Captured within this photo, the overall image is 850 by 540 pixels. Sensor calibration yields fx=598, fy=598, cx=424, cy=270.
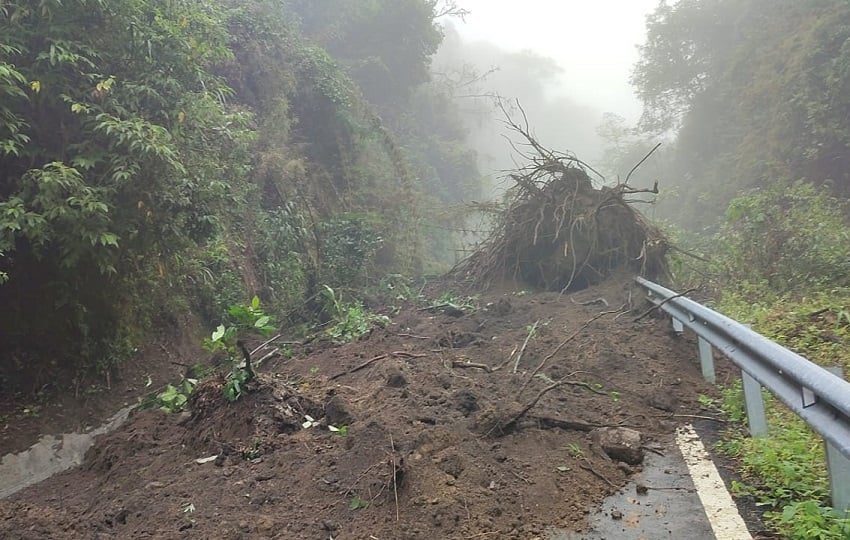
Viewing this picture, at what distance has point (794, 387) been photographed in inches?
116

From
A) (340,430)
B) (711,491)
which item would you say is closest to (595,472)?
(711,491)

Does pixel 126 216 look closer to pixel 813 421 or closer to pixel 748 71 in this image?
pixel 813 421

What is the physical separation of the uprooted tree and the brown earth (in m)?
4.00

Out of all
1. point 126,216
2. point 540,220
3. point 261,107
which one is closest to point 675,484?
point 126,216

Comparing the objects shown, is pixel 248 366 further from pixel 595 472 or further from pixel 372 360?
pixel 595 472

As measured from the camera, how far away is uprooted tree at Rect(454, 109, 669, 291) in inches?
406

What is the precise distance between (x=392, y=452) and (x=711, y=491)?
175 centimetres

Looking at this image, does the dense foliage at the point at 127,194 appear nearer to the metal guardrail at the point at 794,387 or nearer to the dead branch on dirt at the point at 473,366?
the dead branch on dirt at the point at 473,366

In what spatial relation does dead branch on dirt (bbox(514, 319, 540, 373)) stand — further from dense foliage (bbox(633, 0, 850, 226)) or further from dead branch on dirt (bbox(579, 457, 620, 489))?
dense foliage (bbox(633, 0, 850, 226))

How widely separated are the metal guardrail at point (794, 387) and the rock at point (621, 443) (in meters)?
0.69

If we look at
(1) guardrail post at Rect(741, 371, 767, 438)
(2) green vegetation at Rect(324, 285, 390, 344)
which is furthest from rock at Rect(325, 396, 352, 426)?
(2) green vegetation at Rect(324, 285, 390, 344)

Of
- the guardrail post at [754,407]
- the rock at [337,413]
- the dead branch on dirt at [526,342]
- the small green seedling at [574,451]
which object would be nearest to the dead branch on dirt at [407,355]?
the dead branch on dirt at [526,342]

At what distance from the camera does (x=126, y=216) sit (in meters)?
6.46

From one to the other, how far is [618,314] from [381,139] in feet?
48.8
